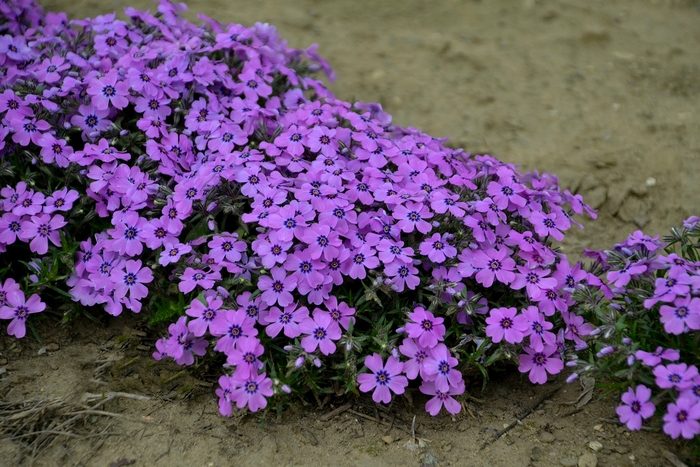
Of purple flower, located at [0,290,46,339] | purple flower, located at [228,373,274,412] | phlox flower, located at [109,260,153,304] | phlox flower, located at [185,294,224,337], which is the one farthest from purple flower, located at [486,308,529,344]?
purple flower, located at [0,290,46,339]

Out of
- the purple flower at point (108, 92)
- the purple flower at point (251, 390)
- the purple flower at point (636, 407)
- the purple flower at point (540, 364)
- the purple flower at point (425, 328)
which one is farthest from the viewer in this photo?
the purple flower at point (108, 92)

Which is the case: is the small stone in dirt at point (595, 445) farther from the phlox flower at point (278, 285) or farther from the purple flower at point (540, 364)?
the phlox flower at point (278, 285)

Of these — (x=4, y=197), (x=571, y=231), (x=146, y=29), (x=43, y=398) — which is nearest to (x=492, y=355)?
(x=571, y=231)

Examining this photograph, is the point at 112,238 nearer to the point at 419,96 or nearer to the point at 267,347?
the point at 267,347

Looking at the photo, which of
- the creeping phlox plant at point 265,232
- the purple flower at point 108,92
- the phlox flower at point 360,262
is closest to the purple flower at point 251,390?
the creeping phlox plant at point 265,232

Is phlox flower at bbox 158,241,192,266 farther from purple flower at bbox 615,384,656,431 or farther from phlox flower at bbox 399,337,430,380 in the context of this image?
purple flower at bbox 615,384,656,431

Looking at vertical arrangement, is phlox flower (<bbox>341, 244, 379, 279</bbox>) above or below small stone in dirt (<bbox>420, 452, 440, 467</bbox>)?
above
